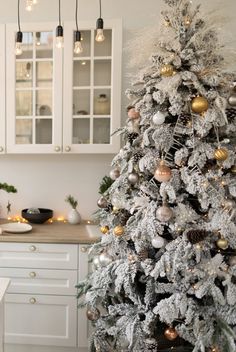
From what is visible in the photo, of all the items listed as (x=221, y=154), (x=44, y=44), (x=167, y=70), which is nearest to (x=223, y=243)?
(x=221, y=154)

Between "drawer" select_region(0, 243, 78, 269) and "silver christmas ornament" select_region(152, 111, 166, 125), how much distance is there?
1.14m

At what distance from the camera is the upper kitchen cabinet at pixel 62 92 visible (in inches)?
98.7

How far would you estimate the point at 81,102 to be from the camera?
102 inches

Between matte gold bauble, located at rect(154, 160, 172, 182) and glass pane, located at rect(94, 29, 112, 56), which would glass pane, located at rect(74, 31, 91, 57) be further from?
matte gold bauble, located at rect(154, 160, 172, 182)

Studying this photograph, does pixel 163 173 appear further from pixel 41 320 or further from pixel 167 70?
pixel 41 320

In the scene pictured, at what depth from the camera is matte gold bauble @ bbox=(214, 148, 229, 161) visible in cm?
156

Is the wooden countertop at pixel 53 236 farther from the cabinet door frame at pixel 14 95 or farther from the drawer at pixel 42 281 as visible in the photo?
the cabinet door frame at pixel 14 95

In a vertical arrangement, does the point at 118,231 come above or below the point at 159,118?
below

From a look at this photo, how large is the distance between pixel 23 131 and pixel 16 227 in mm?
725

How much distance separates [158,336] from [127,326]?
27 cm

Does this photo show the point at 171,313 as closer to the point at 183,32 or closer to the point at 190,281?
the point at 190,281

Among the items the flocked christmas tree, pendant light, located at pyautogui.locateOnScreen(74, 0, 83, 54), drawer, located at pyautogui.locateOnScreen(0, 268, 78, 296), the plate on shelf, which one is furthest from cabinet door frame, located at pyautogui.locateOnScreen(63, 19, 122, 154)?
drawer, located at pyautogui.locateOnScreen(0, 268, 78, 296)

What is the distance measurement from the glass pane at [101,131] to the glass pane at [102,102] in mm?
62

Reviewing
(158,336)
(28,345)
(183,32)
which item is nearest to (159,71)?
(183,32)
